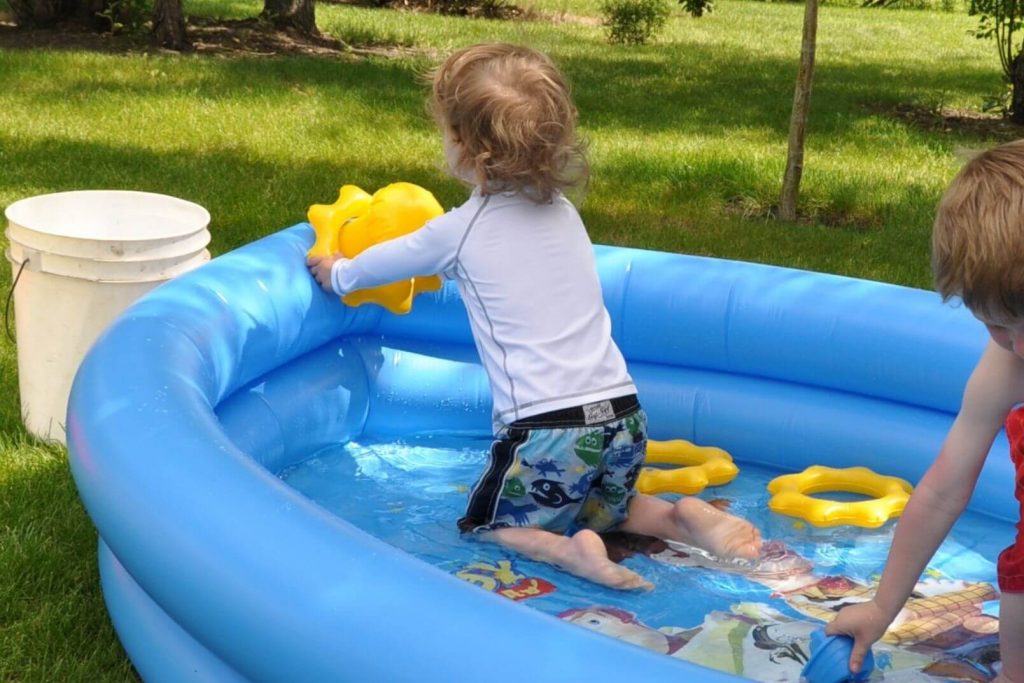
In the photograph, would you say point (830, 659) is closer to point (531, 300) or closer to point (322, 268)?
point (531, 300)

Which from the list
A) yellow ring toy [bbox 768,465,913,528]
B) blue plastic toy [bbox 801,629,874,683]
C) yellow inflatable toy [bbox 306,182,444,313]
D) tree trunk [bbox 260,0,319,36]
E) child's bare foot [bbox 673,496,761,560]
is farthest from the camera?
tree trunk [bbox 260,0,319,36]

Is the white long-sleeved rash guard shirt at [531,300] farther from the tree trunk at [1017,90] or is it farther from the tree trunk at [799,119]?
the tree trunk at [1017,90]

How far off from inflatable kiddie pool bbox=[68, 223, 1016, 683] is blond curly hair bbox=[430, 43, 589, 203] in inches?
23.7

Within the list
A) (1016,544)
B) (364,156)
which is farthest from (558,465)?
(364,156)

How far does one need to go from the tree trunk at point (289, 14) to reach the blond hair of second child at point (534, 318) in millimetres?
6545

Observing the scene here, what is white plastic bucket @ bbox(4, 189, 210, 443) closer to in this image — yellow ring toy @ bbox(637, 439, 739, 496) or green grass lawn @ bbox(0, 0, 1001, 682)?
green grass lawn @ bbox(0, 0, 1001, 682)

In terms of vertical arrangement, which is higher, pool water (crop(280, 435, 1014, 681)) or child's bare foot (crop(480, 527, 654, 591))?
child's bare foot (crop(480, 527, 654, 591))

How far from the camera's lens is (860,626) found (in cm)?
189

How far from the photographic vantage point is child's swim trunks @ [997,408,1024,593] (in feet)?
5.95

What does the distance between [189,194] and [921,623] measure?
10.6ft

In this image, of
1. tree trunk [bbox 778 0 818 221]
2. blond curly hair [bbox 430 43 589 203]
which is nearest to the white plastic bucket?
blond curly hair [bbox 430 43 589 203]

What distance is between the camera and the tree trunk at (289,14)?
873 cm

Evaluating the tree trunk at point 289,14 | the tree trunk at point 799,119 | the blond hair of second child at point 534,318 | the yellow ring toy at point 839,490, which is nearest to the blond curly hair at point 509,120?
the blond hair of second child at point 534,318

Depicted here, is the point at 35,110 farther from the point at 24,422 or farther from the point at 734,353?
the point at 734,353
